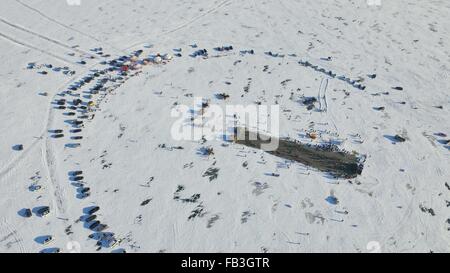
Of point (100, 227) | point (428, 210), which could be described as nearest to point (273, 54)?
point (428, 210)

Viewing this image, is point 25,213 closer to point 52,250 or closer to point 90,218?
point 52,250

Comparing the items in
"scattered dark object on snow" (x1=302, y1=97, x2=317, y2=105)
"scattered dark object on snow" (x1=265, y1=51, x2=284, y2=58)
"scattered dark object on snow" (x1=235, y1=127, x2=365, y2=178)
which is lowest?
"scattered dark object on snow" (x1=235, y1=127, x2=365, y2=178)

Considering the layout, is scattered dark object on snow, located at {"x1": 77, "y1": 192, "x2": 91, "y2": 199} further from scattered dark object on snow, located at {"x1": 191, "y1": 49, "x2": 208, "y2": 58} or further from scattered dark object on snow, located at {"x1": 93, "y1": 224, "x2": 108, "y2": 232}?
scattered dark object on snow, located at {"x1": 191, "y1": 49, "x2": 208, "y2": 58}

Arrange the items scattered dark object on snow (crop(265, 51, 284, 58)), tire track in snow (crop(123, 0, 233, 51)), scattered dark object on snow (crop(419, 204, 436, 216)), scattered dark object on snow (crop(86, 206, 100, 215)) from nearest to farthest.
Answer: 1. scattered dark object on snow (crop(86, 206, 100, 215))
2. scattered dark object on snow (crop(419, 204, 436, 216))
3. scattered dark object on snow (crop(265, 51, 284, 58))
4. tire track in snow (crop(123, 0, 233, 51))

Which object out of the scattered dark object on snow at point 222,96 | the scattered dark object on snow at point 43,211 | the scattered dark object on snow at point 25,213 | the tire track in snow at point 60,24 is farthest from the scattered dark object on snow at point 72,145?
the tire track in snow at point 60,24

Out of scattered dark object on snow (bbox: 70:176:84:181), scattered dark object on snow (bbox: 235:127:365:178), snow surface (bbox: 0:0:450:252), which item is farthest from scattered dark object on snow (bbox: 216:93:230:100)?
scattered dark object on snow (bbox: 70:176:84:181)

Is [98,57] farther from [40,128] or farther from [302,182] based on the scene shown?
[302,182]

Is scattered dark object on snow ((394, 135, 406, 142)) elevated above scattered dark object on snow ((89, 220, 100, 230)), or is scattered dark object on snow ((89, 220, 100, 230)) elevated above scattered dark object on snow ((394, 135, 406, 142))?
scattered dark object on snow ((394, 135, 406, 142))

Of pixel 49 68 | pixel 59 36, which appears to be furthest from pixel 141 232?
pixel 59 36
